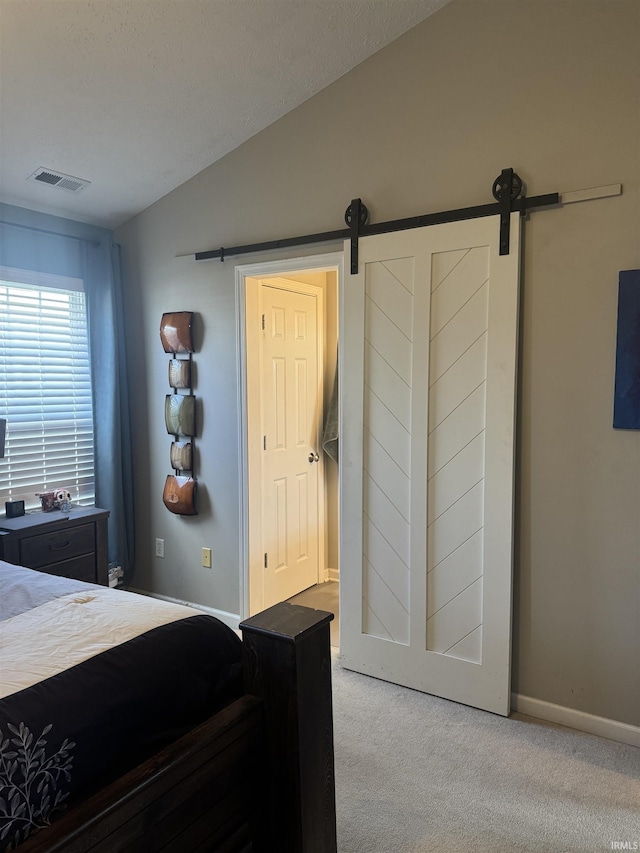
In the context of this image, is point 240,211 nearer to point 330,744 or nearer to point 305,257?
point 305,257

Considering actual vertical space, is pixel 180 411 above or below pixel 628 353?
below

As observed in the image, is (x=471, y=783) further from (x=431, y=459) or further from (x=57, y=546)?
(x=57, y=546)

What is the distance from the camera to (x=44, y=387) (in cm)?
348

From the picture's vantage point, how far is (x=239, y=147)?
128 inches

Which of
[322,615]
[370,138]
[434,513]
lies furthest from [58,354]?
[322,615]

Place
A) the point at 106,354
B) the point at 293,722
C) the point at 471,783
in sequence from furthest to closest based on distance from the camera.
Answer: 1. the point at 106,354
2. the point at 471,783
3. the point at 293,722

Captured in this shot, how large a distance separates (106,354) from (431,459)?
2145mm

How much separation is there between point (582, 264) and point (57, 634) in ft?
7.23

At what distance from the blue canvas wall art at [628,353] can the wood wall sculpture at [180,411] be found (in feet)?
7.37

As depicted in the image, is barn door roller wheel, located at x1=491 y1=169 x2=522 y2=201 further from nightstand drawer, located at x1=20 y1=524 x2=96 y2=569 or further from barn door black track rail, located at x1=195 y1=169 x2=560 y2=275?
nightstand drawer, located at x1=20 y1=524 x2=96 y2=569

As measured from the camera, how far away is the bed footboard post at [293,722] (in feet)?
4.91

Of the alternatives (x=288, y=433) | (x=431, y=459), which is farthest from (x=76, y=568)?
(x=431, y=459)

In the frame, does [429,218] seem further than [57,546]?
No

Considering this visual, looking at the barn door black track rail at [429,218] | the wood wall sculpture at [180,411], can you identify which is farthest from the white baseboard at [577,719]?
the wood wall sculpture at [180,411]
